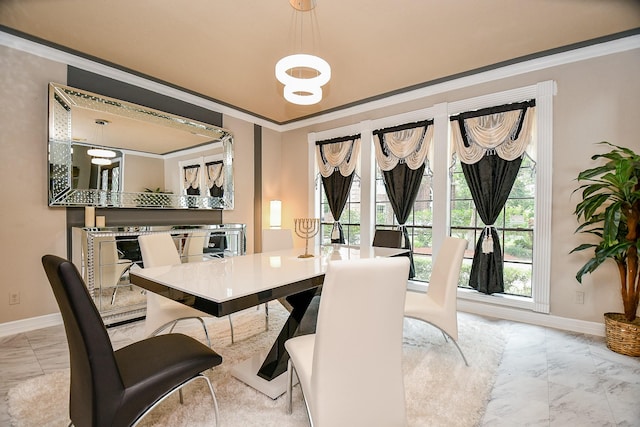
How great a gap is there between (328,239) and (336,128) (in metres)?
1.77

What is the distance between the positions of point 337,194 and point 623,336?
133 inches

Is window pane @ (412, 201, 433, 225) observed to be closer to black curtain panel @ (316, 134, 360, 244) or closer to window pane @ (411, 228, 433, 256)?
window pane @ (411, 228, 433, 256)

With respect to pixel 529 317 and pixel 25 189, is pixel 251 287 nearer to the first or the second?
pixel 25 189

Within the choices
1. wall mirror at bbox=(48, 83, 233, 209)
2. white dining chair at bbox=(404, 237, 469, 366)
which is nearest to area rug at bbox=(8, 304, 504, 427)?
white dining chair at bbox=(404, 237, 469, 366)

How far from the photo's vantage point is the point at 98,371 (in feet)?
3.55

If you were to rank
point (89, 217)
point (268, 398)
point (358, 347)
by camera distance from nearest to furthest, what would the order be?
point (358, 347)
point (268, 398)
point (89, 217)

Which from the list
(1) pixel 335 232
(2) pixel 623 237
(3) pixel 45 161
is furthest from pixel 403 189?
(3) pixel 45 161

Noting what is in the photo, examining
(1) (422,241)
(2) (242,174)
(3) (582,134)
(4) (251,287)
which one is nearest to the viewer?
(4) (251,287)

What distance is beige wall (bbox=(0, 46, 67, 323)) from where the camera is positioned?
2658 millimetres

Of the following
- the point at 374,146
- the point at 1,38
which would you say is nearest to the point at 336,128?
the point at 374,146

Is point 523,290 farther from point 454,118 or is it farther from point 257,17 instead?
point 257,17

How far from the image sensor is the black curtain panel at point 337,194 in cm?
454

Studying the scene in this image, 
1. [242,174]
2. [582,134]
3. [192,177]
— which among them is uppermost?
[582,134]

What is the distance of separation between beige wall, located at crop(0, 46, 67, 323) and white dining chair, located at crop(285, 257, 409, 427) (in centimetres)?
303
